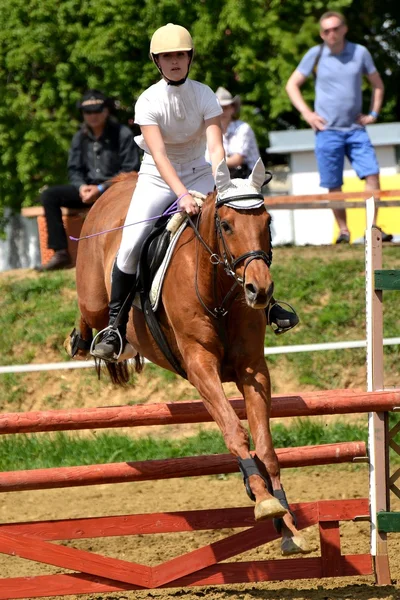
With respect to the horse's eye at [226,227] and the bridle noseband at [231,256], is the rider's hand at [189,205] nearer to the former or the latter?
the bridle noseband at [231,256]

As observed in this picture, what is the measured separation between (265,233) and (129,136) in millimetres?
5632

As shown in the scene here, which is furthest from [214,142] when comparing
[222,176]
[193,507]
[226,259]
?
[193,507]

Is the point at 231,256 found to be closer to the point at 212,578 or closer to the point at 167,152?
the point at 167,152

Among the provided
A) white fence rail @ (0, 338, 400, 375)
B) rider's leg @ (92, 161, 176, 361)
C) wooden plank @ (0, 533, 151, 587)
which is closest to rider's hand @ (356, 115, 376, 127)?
white fence rail @ (0, 338, 400, 375)

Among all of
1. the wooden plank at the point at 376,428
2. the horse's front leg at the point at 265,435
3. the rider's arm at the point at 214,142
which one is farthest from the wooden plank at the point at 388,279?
the rider's arm at the point at 214,142

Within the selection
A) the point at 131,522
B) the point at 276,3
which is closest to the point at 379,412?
the point at 131,522

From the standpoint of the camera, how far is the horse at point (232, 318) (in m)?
5.37

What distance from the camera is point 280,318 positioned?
6.08 m

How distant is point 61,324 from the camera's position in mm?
11352

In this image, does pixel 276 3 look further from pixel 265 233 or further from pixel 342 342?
pixel 265 233

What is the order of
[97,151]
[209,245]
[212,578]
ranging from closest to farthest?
[209,245]
[212,578]
[97,151]

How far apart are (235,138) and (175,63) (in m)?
4.97

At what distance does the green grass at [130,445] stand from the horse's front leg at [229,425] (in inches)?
152

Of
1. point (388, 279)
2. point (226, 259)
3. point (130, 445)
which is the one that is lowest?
point (130, 445)
